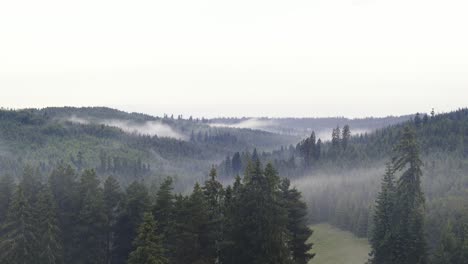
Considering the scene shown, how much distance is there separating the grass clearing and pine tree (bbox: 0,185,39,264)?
7441 centimetres

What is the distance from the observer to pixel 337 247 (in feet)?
393

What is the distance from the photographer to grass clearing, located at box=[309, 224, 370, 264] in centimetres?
10520

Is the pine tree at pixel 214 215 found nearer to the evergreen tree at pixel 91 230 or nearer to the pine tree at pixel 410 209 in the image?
the evergreen tree at pixel 91 230

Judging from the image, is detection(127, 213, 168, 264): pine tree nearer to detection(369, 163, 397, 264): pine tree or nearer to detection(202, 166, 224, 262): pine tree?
detection(202, 166, 224, 262): pine tree

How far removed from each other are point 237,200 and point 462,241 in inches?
1796

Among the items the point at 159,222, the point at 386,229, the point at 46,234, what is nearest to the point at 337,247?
the point at 386,229

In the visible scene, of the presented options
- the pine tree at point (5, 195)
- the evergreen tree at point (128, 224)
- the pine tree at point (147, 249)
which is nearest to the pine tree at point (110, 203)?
the evergreen tree at point (128, 224)

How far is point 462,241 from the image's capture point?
2635 inches

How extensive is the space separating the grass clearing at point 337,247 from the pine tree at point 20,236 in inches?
2930

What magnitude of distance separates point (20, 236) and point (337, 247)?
9310cm

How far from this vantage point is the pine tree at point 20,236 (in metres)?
41.8

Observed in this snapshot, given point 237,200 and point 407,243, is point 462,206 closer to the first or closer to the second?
point 407,243

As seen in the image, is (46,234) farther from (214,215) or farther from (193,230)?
(214,215)

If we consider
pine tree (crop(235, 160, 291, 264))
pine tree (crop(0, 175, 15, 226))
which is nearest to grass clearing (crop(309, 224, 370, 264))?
pine tree (crop(235, 160, 291, 264))
